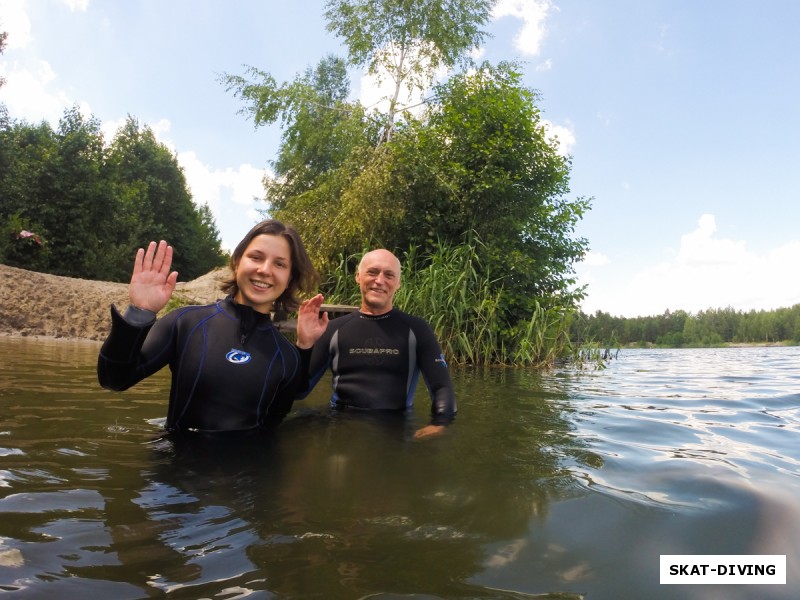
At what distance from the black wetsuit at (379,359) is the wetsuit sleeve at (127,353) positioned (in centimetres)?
142

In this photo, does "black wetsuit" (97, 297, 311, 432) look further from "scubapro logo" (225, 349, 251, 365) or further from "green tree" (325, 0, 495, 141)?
"green tree" (325, 0, 495, 141)

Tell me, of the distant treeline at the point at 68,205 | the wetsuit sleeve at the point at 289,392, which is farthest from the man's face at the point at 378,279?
the distant treeline at the point at 68,205

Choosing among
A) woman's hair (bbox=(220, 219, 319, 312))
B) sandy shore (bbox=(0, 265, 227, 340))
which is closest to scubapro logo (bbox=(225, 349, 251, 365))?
woman's hair (bbox=(220, 219, 319, 312))

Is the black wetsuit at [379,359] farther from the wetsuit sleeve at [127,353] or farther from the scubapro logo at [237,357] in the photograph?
the wetsuit sleeve at [127,353]

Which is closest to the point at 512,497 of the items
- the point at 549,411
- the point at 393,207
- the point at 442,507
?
the point at 442,507

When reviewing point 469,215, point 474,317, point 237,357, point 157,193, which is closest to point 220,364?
point 237,357

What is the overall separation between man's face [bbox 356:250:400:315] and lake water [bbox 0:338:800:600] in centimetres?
97

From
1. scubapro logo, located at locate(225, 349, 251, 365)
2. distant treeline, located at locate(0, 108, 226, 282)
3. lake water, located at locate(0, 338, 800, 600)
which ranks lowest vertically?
lake water, located at locate(0, 338, 800, 600)

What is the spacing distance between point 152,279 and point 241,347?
2.16ft

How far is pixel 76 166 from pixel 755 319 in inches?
2975

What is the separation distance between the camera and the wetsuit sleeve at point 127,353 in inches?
96.1

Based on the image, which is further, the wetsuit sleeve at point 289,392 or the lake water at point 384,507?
the wetsuit sleeve at point 289,392

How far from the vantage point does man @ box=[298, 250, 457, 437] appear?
4.11 m

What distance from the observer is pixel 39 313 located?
43.9ft
